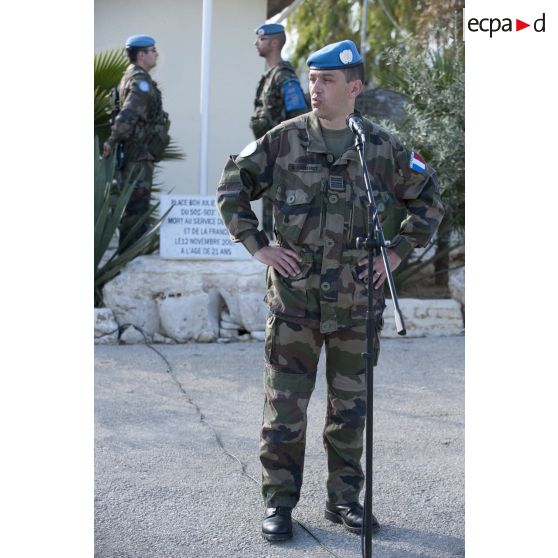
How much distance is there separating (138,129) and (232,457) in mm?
3942

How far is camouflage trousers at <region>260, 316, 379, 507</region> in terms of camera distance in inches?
156

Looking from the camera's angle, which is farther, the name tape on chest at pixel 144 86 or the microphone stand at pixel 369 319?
the name tape on chest at pixel 144 86

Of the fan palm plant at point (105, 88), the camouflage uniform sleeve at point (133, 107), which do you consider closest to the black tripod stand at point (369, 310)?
the camouflage uniform sleeve at point (133, 107)

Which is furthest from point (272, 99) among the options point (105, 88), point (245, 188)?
point (245, 188)

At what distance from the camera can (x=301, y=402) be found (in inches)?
157

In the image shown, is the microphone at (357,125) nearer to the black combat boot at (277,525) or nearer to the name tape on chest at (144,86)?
the black combat boot at (277,525)

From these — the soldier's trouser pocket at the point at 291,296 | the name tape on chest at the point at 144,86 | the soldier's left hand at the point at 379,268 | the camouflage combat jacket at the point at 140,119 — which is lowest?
the soldier's trouser pocket at the point at 291,296

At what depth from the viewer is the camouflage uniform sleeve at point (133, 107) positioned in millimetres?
8188

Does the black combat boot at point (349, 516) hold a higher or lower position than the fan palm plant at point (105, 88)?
lower

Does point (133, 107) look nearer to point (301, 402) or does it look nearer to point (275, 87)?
point (275, 87)

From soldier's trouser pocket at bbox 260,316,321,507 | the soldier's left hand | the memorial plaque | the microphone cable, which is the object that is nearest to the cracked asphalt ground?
the microphone cable

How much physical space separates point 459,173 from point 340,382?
15.9ft

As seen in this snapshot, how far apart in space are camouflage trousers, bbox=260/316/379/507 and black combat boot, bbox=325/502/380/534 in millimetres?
40
